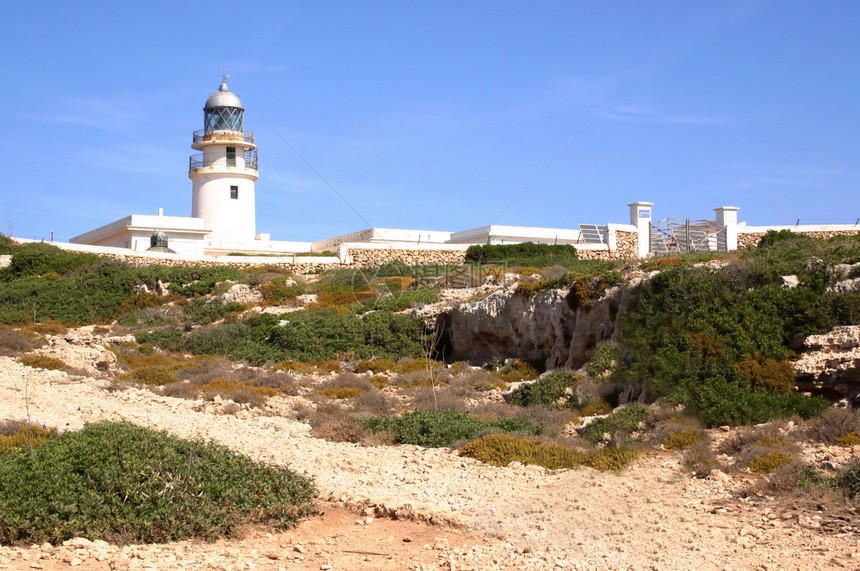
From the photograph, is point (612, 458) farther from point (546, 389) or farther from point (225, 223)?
point (225, 223)

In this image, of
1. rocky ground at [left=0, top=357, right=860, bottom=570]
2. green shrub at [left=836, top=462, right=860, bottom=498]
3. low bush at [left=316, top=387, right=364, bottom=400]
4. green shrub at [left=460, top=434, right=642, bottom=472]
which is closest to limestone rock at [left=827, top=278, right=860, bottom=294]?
rocky ground at [left=0, top=357, right=860, bottom=570]

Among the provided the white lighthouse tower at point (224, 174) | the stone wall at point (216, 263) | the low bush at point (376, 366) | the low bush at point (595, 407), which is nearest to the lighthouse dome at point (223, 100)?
the white lighthouse tower at point (224, 174)

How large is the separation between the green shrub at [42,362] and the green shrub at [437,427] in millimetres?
8533

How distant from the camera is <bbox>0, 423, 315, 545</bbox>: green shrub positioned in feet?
24.6

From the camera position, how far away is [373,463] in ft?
34.9

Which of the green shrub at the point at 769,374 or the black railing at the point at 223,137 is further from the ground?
the black railing at the point at 223,137

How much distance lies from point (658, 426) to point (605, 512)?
123 inches

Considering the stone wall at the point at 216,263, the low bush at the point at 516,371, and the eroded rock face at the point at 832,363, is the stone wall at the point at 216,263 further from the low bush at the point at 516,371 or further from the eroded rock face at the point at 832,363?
the eroded rock face at the point at 832,363

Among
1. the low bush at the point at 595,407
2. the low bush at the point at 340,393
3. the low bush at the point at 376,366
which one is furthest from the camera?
the low bush at the point at 376,366

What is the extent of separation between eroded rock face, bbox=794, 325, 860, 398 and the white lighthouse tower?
32.4 metres

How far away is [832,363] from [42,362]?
48.8 feet

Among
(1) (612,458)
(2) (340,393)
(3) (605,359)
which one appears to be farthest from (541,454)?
(2) (340,393)

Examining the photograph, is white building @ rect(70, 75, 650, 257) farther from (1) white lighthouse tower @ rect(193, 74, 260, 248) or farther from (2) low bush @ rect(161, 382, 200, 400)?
(2) low bush @ rect(161, 382, 200, 400)

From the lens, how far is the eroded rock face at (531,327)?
54.5 feet
